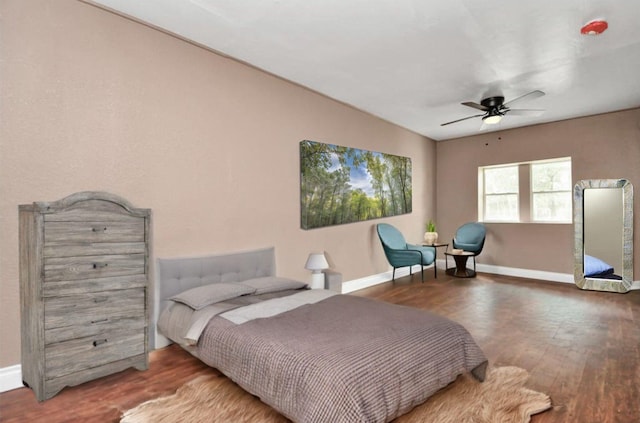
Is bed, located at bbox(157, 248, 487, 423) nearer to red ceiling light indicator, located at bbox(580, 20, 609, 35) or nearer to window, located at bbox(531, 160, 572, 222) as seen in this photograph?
red ceiling light indicator, located at bbox(580, 20, 609, 35)

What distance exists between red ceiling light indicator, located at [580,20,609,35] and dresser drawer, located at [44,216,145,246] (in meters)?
4.07

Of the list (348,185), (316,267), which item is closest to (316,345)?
(316,267)

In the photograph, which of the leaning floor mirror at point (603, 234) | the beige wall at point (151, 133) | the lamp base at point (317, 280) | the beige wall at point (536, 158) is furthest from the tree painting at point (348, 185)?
the leaning floor mirror at point (603, 234)

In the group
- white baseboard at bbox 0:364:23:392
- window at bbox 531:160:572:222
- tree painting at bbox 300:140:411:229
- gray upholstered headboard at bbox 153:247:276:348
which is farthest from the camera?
window at bbox 531:160:572:222

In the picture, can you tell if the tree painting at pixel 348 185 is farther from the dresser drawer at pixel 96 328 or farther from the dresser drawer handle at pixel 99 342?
the dresser drawer handle at pixel 99 342

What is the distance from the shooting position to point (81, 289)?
2352 mm

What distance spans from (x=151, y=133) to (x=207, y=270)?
1.40 metres

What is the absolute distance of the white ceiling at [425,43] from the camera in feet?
8.75

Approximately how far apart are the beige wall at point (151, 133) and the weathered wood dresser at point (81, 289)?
33cm

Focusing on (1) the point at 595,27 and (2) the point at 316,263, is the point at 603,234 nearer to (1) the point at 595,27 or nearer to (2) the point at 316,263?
(1) the point at 595,27

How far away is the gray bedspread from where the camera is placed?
1.69 m

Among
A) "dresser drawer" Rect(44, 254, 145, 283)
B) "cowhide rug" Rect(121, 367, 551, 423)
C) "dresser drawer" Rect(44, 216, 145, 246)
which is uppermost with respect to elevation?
"dresser drawer" Rect(44, 216, 145, 246)

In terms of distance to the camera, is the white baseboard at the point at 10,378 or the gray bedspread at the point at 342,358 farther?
the white baseboard at the point at 10,378

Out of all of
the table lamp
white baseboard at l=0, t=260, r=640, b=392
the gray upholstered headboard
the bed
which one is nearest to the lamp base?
the table lamp
